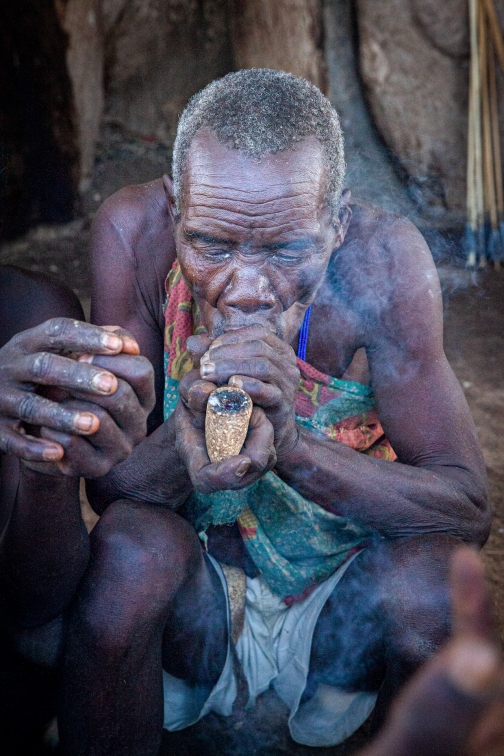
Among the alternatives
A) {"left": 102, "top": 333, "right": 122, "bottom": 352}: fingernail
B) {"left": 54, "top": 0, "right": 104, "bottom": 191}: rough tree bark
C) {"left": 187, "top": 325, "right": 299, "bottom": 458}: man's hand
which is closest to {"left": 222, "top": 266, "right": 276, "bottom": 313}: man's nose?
{"left": 187, "top": 325, "right": 299, "bottom": 458}: man's hand

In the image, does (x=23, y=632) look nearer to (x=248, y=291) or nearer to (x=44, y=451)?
(x=44, y=451)

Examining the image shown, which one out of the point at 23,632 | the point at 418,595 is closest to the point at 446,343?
the point at 418,595

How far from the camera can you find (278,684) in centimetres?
217

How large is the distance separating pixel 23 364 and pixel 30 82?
4.15 m

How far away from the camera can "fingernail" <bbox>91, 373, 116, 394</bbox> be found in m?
1.32

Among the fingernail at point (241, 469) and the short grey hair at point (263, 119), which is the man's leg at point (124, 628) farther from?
the short grey hair at point (263, 119)

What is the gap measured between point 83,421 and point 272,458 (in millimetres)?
466

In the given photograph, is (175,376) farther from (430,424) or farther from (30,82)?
(30,82)

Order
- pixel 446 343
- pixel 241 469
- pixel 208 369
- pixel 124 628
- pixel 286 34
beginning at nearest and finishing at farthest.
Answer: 1. pixel 241 469
2. pixel 208 369
3. pixel 124 628
4. pixel 446 343
5. pixel 286 34

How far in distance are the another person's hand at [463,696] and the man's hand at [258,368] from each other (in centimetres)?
99

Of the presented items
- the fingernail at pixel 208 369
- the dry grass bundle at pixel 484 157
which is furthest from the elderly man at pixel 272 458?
the dry grass bundle at pixel 484 157

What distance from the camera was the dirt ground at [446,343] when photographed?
2205mm

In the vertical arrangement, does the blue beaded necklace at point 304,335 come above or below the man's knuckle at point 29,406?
below

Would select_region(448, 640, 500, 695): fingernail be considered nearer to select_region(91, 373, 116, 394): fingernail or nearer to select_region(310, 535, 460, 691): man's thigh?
select_region(91, 373, 116, 394): fingernail
